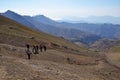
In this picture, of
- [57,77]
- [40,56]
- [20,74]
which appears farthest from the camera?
[40,56]

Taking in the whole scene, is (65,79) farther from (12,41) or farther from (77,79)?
(12,41)

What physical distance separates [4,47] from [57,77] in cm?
2950

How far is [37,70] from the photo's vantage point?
4097 cm

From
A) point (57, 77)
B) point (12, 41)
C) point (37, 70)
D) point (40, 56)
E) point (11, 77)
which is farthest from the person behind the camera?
point (12, 41)

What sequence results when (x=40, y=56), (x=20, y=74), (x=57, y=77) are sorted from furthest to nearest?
(x=40, y=56)
(x=57, y=77)
(x=20, y=74)

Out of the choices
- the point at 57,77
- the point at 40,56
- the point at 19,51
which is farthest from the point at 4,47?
the point at 57,77

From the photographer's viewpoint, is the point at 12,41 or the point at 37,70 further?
the point at 12,41

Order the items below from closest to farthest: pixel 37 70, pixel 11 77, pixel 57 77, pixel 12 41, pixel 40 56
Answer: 1. pixel 11 77
2. pixel 57 77
3. pixel 37 70
4. pixel 40 56
5. pixel 12 41

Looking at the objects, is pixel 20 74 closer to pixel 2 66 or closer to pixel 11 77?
pixel 11 77

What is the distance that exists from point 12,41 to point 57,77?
47489 millimetres

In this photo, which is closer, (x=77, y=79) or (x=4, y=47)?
(x=77, y=79)

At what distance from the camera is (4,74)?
113ft

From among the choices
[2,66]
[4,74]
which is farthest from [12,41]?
[4,74]

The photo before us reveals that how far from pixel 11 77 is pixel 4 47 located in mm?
32525
